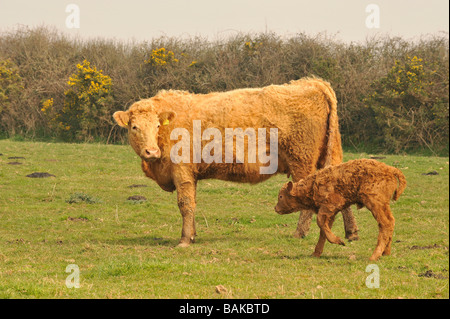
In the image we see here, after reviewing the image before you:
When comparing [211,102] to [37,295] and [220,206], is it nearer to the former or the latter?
[220,206]

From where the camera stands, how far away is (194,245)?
35.3 ft

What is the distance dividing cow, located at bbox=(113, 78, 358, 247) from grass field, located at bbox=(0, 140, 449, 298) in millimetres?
1222

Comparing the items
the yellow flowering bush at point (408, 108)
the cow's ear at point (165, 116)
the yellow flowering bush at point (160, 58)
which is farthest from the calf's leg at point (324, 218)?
the yellow flowering bush at point (160, 58)

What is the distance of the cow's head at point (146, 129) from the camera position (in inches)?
423

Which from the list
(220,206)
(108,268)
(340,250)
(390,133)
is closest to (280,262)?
(340,250)

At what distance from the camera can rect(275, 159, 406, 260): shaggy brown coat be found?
352 inches

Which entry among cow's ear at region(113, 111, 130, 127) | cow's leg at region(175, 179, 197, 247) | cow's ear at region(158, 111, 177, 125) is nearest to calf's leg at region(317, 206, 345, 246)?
cow's leg at region(175, 179, 197, 247)

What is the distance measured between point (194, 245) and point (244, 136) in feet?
7.44

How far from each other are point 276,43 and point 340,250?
25.5 meters

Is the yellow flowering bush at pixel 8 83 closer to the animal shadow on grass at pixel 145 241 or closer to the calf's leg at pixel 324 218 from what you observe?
the animal shadow on grass at pixel 145 241

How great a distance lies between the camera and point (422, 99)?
27469 millimetres

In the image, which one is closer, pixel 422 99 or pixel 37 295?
pixel 37 295

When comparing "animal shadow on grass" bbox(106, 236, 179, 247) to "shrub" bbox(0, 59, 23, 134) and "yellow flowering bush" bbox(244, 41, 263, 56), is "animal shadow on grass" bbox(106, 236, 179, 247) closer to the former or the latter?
"yellow flowering bush" bbox(244, 41, 263, 56)

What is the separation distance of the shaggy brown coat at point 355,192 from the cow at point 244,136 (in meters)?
1.54
